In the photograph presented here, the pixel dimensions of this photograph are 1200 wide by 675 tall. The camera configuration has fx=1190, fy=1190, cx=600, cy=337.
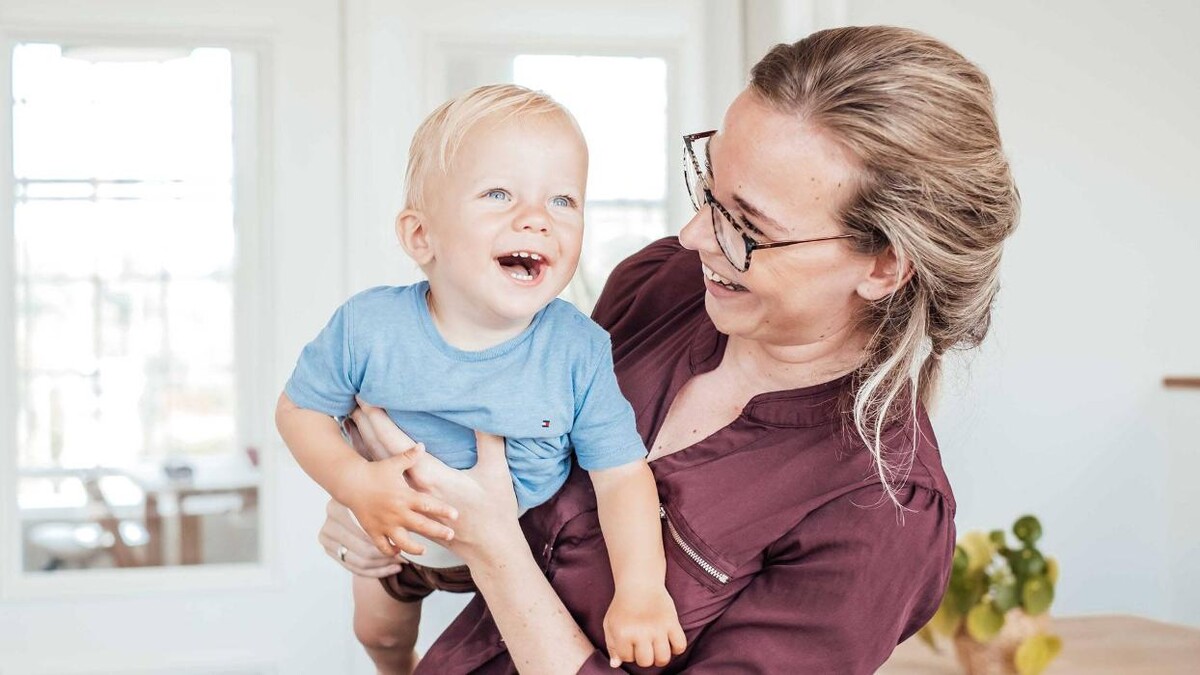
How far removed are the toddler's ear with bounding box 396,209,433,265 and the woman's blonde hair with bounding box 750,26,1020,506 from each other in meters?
0.41

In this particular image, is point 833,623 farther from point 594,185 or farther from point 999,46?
point 999,46

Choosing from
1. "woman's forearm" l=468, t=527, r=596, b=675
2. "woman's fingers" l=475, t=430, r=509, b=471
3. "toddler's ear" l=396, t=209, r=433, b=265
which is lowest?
"woman's forearm" l=468, t=527, r=596, b=675

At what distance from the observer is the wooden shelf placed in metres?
3.22

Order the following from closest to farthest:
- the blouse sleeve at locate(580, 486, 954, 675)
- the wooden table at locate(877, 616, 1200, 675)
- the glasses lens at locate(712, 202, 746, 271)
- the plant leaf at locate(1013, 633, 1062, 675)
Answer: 1. the blouse sleeve at locate(580, 486, 954, 675)
2. the glasses lens at locate(712, 202, 746, 271)
3. the plant leaf at locate(1013, 633, 1062, 675)
4. the wooden table at locate(877, 616, 1200, 675)

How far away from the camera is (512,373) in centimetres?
135

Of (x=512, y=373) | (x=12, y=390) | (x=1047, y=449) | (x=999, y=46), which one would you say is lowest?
(x=1047, y=449)

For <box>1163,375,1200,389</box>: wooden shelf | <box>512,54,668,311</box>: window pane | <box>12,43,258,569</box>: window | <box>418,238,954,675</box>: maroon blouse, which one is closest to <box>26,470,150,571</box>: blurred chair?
<box>12,43,258,569</box>: window

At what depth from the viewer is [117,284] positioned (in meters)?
3.12

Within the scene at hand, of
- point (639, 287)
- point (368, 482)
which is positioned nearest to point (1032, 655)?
point (639, 287)

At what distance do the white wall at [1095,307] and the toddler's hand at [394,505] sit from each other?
6.88ft

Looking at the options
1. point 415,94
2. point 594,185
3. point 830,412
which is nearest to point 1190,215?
point 594,185

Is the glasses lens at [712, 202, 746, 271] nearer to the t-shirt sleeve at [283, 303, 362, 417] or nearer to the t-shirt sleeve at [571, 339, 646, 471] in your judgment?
the t-shirt sleeve at [571, 339, 646, 471]

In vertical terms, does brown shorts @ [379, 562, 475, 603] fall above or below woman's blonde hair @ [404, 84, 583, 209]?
below

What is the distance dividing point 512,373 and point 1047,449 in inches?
91.0
